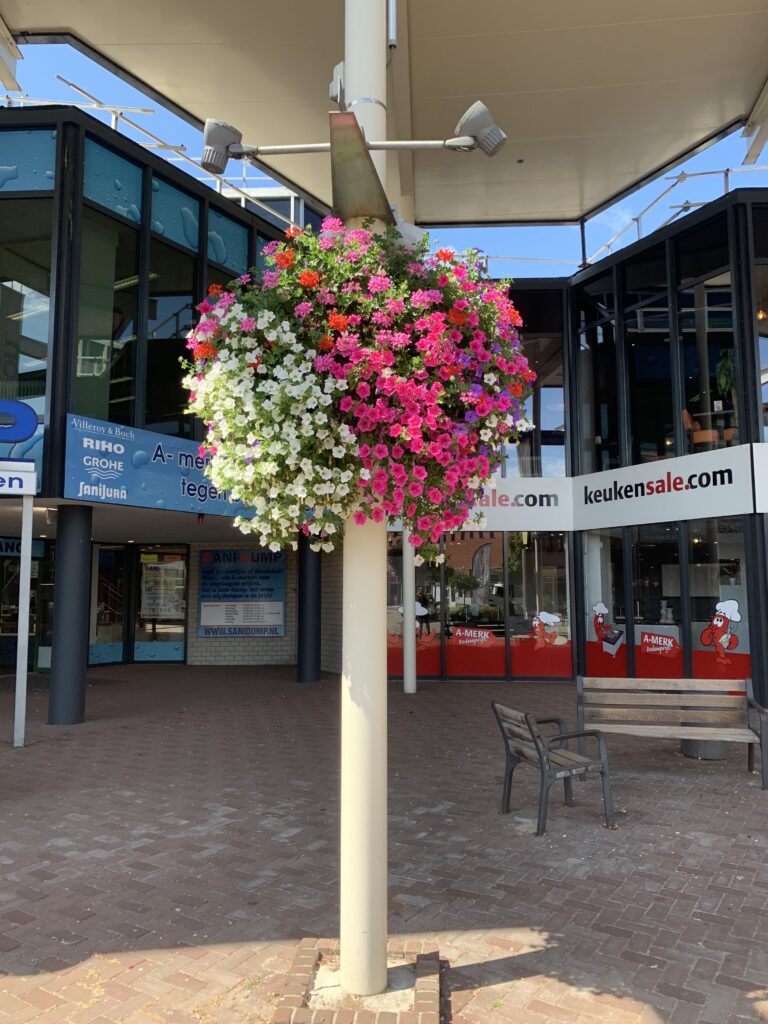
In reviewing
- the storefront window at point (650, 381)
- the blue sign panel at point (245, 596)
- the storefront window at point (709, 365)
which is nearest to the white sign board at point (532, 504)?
the storefront window at point (650, 381)

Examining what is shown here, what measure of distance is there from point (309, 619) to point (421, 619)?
196 centimetres

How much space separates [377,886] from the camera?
2.94m

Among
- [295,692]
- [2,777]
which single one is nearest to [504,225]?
[295,692]

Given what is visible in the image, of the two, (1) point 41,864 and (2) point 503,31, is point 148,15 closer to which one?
(2) point 503,31

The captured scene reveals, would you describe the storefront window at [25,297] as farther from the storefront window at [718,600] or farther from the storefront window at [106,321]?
the storefront window at [718,600]

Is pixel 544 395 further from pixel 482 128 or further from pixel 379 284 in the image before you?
pixel 379 284

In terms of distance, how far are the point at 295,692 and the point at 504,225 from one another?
992 cm

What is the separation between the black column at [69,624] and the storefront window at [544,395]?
7.33 meters

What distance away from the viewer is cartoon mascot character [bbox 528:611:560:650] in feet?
43.5

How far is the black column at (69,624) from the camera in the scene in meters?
9.01

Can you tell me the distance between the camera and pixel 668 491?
10906mm

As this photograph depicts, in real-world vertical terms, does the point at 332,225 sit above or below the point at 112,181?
below

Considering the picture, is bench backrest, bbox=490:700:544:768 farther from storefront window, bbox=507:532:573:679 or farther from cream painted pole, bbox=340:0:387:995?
storefront window, bbox=507:532:573:679

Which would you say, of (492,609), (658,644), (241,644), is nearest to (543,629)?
(492,609)
